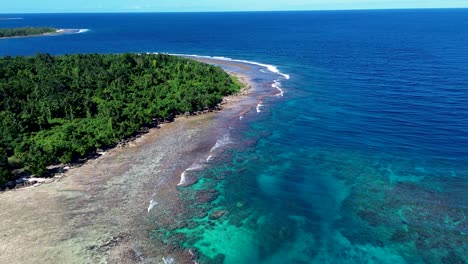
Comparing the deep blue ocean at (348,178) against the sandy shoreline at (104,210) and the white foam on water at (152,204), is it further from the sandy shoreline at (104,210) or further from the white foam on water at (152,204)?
the white foam on water at (152,204)

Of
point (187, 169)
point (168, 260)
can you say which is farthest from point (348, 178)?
point (168, 260)

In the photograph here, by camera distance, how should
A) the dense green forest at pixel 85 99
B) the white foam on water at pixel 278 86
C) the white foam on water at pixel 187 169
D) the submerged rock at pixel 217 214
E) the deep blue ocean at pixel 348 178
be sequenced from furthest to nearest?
the white foam on water at pixel 278 86 < the dense green forest at pixel 85 99 < the white foam on water at pixel 187 169 < the submerged rock at pixel 217 214 < the deep blue ocean at pixel 348 178

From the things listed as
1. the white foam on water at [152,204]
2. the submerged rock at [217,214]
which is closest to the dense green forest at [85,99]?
the white foam on water at [152,204]

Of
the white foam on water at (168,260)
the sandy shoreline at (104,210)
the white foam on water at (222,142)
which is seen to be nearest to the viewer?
the white foam on water at (168,260)

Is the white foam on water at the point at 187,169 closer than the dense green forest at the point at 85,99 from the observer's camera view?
Yes

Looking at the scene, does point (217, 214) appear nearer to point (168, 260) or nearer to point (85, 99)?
point (168, 260)

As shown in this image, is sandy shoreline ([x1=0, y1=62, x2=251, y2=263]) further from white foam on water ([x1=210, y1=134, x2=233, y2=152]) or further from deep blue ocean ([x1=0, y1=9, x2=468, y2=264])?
deep blue ocean ([x1=0, y1=9, x2=468, y2=264])

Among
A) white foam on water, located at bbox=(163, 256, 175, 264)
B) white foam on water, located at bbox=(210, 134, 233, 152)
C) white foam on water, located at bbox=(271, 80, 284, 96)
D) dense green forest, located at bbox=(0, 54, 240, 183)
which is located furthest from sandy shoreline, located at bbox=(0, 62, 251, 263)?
white foam on water, located at bbox=(271, 80, 284, 96)
